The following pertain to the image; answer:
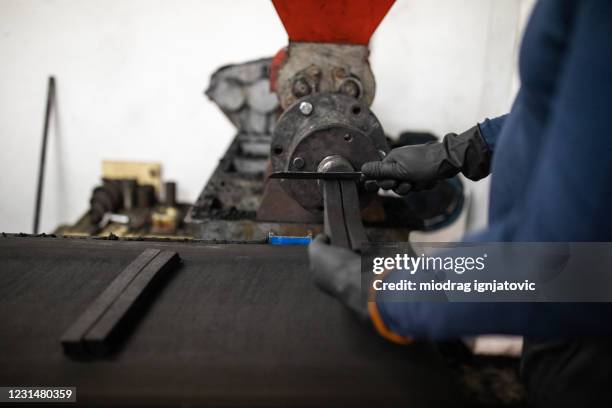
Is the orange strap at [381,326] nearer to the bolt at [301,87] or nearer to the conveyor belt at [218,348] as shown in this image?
the conveyor belt at [218,348]

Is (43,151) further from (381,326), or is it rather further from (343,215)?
(381,326)

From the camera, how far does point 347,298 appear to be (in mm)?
732

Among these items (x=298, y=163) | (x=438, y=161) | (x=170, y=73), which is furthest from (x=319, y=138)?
(x=170, y=73)

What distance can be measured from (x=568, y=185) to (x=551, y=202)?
3 cm

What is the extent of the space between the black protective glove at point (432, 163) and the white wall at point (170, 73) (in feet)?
6.13

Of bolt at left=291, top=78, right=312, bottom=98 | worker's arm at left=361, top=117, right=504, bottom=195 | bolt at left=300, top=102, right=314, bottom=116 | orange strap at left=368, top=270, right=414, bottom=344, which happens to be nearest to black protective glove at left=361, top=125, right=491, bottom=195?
worker's arm at left=361, top=117, right=504, bottom=195

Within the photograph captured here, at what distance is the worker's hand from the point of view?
0.72 meters

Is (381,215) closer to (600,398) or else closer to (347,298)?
(347,298)

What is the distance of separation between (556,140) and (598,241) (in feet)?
0.57

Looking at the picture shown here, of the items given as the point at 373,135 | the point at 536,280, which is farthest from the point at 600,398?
the point at 373,135

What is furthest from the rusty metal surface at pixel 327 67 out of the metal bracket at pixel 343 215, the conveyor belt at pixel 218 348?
the conveyor belt at pixel 218 348

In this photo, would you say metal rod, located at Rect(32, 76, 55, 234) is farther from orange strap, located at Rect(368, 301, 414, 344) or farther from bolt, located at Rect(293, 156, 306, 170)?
orange strap, located at Rect(368, 301, 414, 344)

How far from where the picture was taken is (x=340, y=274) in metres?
0.75

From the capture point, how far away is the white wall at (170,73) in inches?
112
